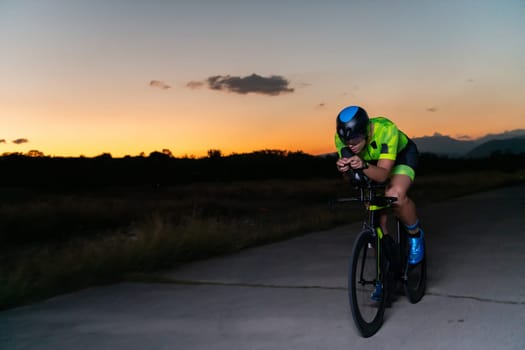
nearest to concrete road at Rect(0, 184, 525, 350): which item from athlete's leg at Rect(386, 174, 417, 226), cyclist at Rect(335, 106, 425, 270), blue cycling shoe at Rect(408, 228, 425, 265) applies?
blue cycling shoe at Rect(408, 228, 425, 265)

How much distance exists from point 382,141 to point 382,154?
11 centimetres

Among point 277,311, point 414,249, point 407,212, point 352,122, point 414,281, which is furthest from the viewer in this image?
→ point 414,281

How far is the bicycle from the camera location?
175 inches

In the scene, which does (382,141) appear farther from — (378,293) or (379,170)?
(378,293)

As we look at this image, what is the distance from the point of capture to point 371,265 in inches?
189

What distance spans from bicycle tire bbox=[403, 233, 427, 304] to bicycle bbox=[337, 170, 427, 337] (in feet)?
0.27

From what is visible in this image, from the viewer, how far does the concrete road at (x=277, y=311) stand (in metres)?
4.53

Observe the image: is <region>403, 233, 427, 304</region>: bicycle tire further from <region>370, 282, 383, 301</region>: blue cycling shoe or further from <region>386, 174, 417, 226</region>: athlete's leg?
<region>370, 282, 383, 301</region>: blue cycling shoe

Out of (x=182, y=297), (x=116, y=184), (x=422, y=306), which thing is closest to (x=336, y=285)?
(x=422, y=306)

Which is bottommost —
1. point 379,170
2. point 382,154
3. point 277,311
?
point 277,311

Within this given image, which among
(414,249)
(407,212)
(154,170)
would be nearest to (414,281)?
(414,249)

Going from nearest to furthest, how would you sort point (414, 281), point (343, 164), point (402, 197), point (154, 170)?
1. point (343, 164)
2. point (402, 197)
3. point (414, 281)
4. point (154, 170)

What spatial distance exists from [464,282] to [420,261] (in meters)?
1.17

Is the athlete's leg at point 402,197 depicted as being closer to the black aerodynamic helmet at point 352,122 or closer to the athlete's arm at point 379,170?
the athlete's arm at point 379,170
